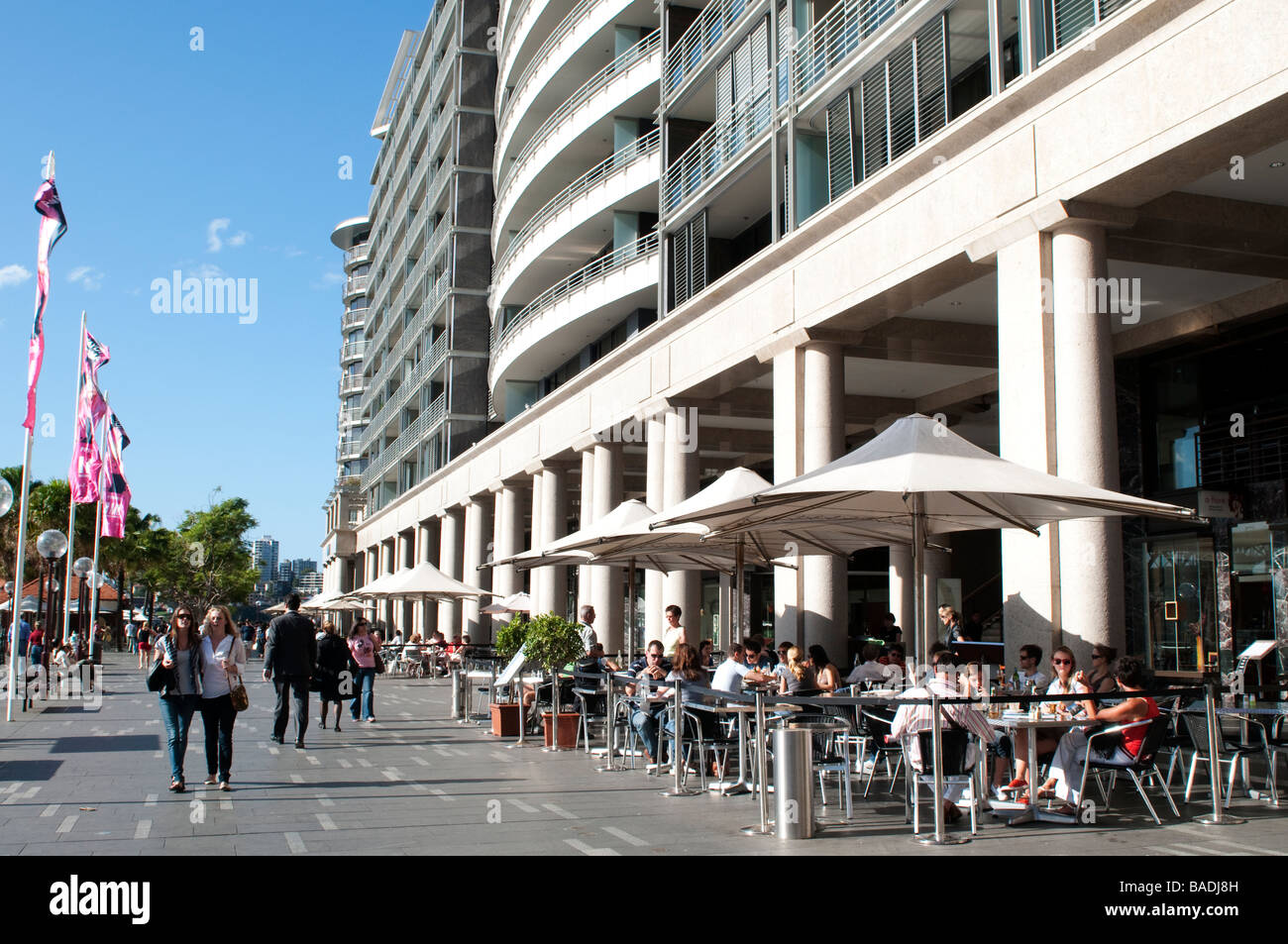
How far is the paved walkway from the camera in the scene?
8.00m

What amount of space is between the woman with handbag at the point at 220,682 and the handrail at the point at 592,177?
55.5 ft

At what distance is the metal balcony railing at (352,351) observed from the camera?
94581 mm

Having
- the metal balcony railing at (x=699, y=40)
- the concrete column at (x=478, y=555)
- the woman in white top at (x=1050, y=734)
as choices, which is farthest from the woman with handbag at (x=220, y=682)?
the concrete column at (x=478, y=555)

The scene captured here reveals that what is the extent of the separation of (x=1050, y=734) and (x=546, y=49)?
2658 centimetres

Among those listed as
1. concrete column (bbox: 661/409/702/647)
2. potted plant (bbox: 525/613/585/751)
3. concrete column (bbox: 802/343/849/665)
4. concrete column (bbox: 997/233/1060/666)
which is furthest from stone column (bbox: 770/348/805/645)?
concrete column (bbox: 997/233/1060/666)

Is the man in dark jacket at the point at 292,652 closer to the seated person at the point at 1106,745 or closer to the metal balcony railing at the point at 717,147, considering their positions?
the seated person at the point at 1106,745

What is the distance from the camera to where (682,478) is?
72.3 feet

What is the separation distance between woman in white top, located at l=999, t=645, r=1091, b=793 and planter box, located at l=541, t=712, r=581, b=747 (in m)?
6.23

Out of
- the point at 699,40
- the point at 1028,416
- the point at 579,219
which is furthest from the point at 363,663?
the point at 579,219

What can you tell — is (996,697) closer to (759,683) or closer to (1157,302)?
(759,683)

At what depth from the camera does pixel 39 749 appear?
14.4 meters

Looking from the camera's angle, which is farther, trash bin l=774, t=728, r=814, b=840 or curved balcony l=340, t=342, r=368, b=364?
curved balcony l=340, t=342, r=368, b=364

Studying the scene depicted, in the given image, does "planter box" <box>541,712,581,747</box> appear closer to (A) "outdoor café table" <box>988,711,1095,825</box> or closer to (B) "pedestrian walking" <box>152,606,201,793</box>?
(B) "pedestrian walking" <box>152,606,201,793</box>
